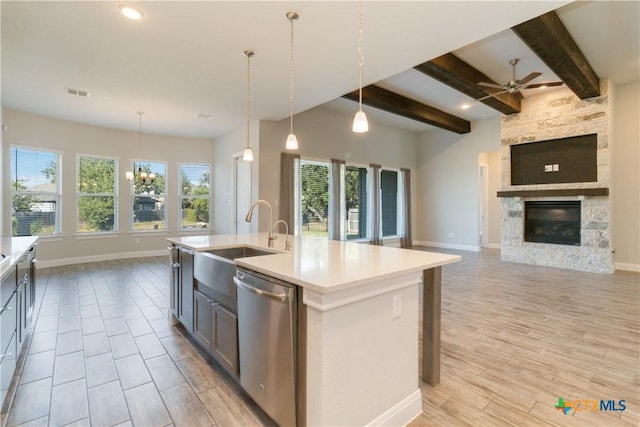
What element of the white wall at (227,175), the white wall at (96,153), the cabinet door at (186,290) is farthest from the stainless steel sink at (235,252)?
the white wall at (96,153)

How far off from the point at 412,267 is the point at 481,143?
7.66 m

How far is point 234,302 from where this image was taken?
2104 mm

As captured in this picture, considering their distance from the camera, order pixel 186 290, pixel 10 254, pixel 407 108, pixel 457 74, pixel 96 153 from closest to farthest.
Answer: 1. pixel 10 254
2. pixel 186 290
3. pixel 457 74
4. pixel 407 108
5. pixel 96 153

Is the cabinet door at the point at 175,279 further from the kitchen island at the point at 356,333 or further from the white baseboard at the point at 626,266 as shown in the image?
the white baseboard at the point at 626,266

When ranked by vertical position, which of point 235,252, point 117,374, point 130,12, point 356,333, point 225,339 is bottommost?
point 117,374

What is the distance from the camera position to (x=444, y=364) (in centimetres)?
244

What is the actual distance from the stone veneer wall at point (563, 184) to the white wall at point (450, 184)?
50.0 inches

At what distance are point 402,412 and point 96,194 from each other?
7.60 metres

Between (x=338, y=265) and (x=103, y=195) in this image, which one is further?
(x=103, y=195)

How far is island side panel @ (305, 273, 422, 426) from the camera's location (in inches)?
57.0

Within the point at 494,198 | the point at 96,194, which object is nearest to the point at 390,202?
the point at 494,198

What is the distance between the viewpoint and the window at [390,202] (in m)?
8.81

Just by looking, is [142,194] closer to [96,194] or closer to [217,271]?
[96,194]

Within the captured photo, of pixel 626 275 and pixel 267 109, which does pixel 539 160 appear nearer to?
pixel 626 275
